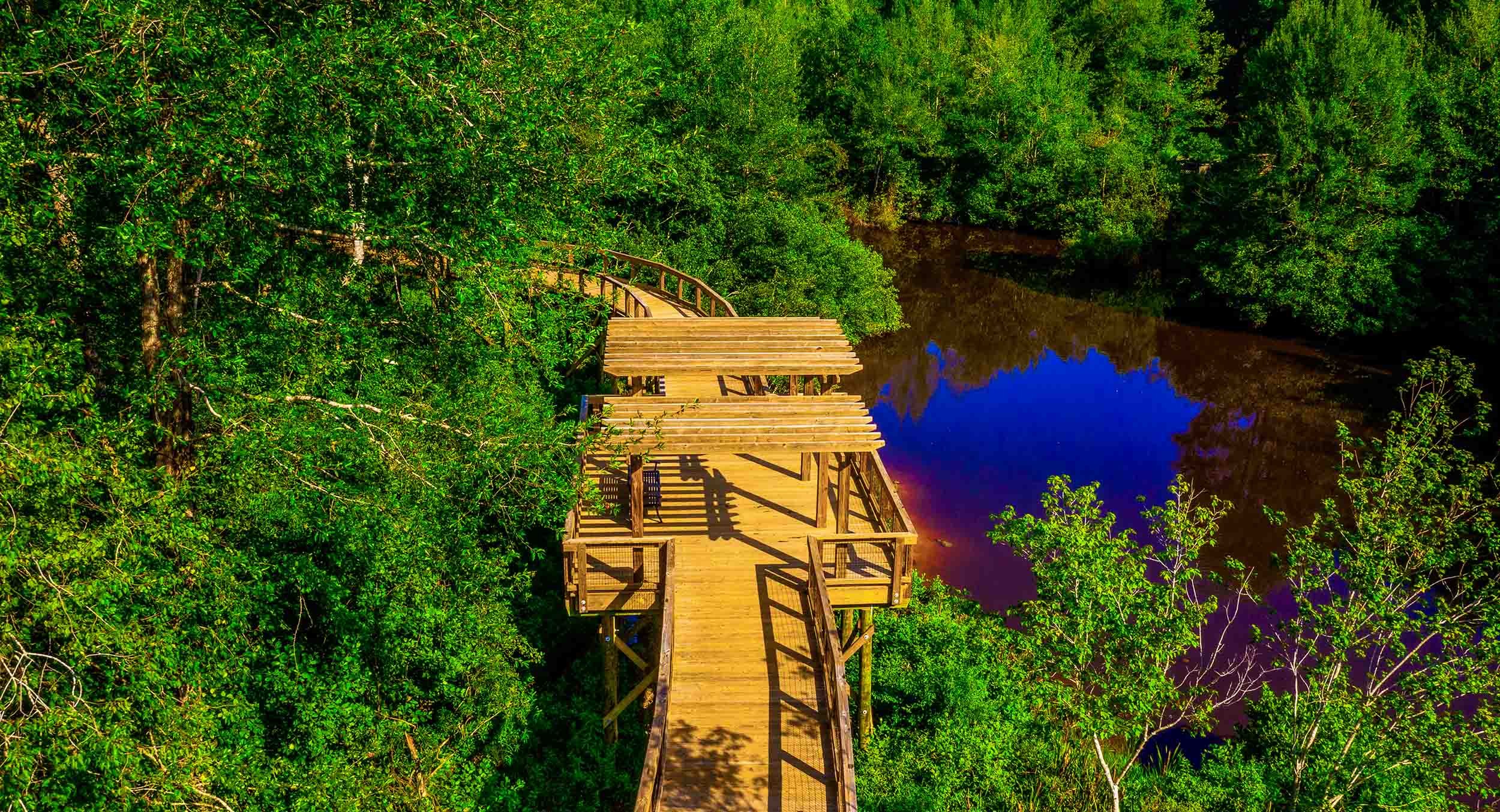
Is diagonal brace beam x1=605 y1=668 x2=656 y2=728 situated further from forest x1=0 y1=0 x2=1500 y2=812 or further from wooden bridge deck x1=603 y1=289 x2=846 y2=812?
wooden bridge deck x1=603 y1=289 x2=846 y2=812

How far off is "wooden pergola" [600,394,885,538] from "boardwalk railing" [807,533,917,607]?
587 millimetres

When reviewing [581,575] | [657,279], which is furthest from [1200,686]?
[657,279]

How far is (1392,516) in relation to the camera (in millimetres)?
13477

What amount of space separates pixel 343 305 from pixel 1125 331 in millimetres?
37067

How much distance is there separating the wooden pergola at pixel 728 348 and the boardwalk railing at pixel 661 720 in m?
4.22

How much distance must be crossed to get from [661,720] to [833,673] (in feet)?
6.93

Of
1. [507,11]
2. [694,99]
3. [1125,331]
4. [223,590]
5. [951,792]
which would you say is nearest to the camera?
[223,590]

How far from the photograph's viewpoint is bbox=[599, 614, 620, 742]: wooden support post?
46.0 ft

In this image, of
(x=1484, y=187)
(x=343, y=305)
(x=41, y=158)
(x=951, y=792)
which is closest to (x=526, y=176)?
(x=343, y=305)

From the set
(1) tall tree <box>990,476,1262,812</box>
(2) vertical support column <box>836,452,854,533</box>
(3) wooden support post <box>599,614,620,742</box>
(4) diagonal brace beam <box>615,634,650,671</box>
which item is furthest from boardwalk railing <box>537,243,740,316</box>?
(1) tall tree <box>990,476,1262,812</box>

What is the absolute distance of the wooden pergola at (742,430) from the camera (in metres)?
12.9

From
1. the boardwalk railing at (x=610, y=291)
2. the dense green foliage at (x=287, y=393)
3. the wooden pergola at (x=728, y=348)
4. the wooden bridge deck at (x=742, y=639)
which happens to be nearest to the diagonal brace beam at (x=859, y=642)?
the wooden bridge deck at (x=742, y=639)

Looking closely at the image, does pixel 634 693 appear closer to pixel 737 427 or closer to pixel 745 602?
pixel 745 602

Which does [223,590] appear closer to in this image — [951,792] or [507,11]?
[507,11]
